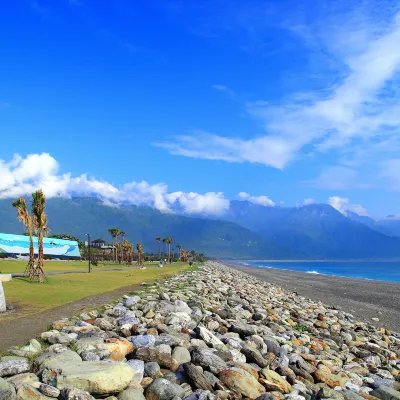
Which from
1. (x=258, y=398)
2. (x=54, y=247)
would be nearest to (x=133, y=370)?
(x=258, y=398)

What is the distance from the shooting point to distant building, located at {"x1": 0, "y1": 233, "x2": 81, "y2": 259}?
4215 inches

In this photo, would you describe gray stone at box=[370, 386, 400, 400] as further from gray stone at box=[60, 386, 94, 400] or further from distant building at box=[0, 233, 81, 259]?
distant building at box=[0, 233, 81, 259]

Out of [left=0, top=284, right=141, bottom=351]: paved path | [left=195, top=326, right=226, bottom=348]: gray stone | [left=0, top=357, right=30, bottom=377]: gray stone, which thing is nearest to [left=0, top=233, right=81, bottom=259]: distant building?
[left=0, top=284, right=141, bottom=351]: paved path

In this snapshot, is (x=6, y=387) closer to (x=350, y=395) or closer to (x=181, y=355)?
(x=181, y=355)

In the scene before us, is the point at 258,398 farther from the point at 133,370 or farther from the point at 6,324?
the point at 6,324

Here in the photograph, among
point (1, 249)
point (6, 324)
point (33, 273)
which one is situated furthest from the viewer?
point (1, 249)

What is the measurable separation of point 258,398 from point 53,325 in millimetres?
7367

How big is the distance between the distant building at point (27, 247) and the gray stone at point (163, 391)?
10118 cm

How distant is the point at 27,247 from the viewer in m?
114

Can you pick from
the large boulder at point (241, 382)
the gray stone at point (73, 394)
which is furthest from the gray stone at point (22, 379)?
the large boulder at point (241, 382)

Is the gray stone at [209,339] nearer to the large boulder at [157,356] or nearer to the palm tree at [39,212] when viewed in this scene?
the large boulder at [157,356]

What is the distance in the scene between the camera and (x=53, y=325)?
12844mm

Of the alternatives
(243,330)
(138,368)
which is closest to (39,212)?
(243,330)

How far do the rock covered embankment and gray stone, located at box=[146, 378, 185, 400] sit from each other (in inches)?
0.7
